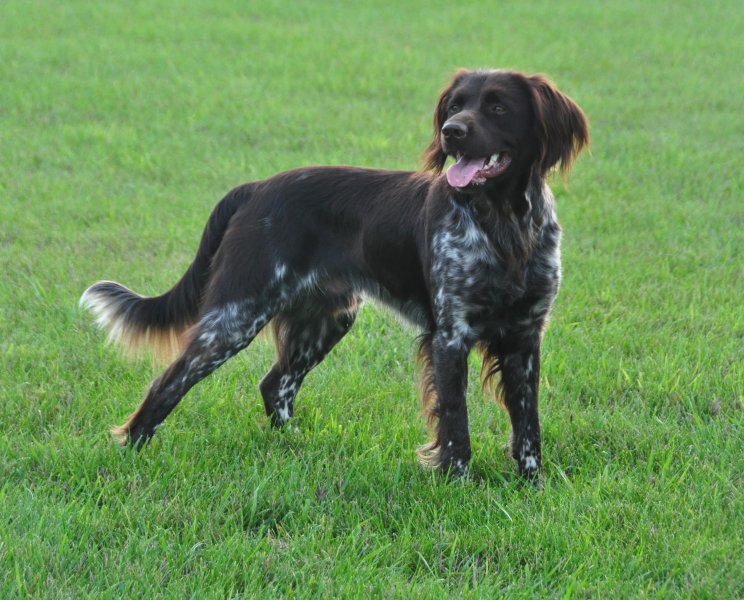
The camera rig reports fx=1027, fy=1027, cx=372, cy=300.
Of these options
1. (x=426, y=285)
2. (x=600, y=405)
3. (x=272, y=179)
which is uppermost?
(x=272, y=179)

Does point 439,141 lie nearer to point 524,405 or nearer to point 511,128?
point 511,128

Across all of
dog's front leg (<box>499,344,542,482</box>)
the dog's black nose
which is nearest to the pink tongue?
the dog's black nose

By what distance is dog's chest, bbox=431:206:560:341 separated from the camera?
423 cm

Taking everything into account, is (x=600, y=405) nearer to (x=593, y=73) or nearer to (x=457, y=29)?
(x=593, y=73)

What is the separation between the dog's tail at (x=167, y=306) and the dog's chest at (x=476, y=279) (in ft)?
3.61

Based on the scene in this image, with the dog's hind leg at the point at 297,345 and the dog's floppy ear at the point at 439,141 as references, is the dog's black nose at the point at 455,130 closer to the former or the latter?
the dog's floppy ear at the point at 439,141

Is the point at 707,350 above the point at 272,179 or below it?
below

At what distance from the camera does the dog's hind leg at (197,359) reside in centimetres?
455

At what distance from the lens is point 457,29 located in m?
15.4

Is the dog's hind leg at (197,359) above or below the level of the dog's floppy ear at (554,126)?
below

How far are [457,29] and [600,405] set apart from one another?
11.4 meters

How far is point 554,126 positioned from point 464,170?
43cm

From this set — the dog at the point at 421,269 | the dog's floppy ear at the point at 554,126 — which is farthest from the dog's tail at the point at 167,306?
the dog's floppy ear at the point at 554,126

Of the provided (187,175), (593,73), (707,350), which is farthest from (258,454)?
(593,73)
